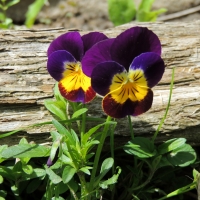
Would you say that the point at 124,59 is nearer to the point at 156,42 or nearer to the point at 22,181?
the point at 156,42

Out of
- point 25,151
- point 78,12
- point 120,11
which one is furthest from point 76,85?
point 78,12

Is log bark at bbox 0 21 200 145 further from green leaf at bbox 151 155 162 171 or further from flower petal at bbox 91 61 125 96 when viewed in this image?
flower petal at bbox 91 61 125 96

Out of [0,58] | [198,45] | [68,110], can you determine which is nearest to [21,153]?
[68,110]

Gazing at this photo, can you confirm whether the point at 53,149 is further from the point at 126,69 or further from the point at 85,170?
the point at 126,69

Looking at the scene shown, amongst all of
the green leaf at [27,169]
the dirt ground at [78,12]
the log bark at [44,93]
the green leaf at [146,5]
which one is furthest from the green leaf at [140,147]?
the dirt ground at [78,12]

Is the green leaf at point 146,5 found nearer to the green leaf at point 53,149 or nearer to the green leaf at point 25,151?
the green leaf at point 25,151

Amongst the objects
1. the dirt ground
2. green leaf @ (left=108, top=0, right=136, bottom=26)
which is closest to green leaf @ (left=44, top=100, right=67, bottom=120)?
green leaf @ (left=108, top=0, right=136, bottom=26)

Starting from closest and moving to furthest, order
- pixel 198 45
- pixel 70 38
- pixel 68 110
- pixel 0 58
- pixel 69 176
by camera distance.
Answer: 1. pixel 69 176
2. pixel 70 38
3. pixel 68 110
4. pixel 0 58
5. pixel 198 45
